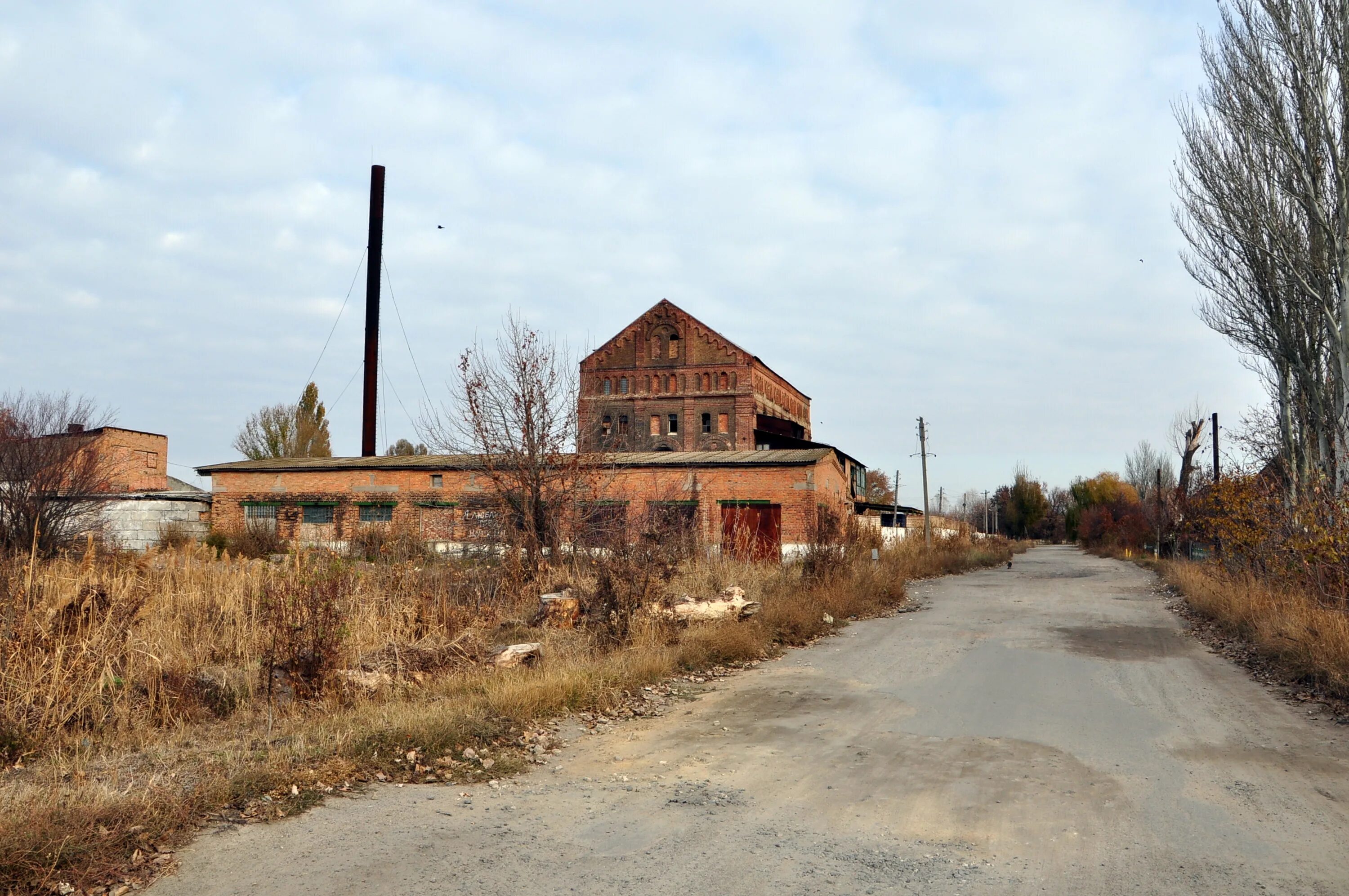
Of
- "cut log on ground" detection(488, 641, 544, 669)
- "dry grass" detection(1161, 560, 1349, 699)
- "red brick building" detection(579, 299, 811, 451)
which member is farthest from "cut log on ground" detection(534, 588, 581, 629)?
"red brick building" detection(579, 299, 811, 451)

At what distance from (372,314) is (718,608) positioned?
2835 cm

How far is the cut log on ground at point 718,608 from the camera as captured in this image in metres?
13.4

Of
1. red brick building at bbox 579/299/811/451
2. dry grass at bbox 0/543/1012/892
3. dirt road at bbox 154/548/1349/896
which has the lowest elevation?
dirt road at bbox 154/548/1349/896

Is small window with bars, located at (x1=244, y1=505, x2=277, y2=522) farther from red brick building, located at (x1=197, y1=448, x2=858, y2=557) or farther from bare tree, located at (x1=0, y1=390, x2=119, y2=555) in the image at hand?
bare tree, located at (x1=0, y1=390, x2=119, y2=555)

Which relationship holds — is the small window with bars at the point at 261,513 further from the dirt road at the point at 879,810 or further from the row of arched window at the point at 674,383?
the dirt road at the point at 879,810

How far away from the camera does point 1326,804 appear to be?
584 centimetres

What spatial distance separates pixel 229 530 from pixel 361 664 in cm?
2898

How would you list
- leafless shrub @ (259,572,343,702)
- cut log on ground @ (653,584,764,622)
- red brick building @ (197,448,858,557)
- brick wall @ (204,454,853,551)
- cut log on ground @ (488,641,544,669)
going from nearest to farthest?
leafless shrub @ (259,572,343,702)
cut log on ground @ (488,641,544,669)
cut log on ground @ (653,584,764,622)
red brick building @ (197,448,858,557)
brick wall @ (204,454,853,551)

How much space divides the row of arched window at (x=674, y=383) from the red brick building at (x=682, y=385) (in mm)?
39

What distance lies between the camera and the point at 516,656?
9.73 metres

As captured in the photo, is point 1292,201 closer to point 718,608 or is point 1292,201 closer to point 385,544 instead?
point 718,608

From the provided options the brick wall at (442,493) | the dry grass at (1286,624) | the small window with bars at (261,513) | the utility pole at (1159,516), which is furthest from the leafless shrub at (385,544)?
the utility pole at (1159,516)

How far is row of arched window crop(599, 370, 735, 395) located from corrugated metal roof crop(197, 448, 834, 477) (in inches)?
819

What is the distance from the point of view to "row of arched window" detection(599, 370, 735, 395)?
177 feet
